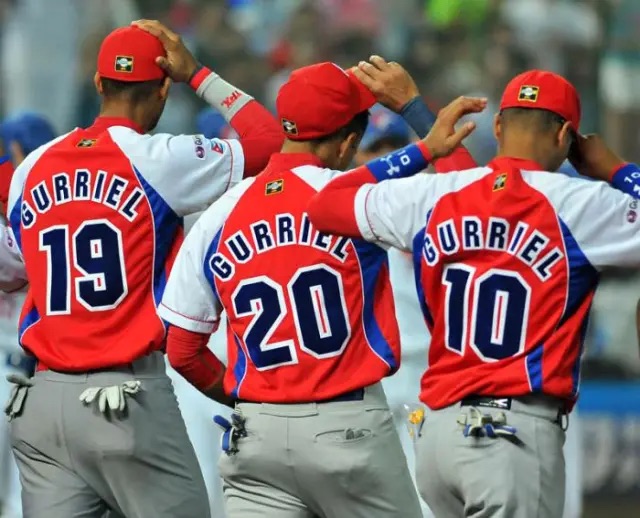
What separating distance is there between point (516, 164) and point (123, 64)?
1.62 metres

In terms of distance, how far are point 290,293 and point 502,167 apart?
860mm

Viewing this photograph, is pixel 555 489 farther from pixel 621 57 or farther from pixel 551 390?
pixel 621 57

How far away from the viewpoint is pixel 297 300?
566 centimetres

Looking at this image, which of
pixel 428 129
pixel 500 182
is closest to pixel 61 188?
pixel 428 129

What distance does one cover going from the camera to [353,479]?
5590 mm

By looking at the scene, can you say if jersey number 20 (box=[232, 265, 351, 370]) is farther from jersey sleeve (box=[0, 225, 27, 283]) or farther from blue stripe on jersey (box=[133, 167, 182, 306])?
jersey sleeve (box=[0, 225, 27, 283])

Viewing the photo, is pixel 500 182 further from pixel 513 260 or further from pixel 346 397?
pixel 346 397

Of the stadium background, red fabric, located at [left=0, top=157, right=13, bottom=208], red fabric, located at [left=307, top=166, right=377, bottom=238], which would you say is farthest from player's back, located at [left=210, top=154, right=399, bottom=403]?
the stadium background

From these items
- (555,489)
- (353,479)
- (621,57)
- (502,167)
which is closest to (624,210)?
(502,167)

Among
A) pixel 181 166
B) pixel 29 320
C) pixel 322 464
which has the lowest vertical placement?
pixel 322 464

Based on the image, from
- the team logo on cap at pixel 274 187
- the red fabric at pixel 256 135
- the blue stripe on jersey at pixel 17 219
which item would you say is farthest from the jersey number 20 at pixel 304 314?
the blue stripe on jersey at pixel 17 219

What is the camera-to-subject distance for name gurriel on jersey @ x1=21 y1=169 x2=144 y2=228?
6.06 m

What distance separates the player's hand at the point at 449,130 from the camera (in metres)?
5.64

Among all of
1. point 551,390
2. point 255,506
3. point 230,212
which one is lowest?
point 255,506
